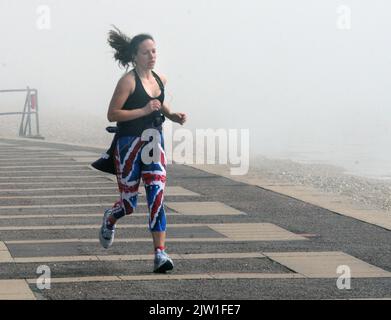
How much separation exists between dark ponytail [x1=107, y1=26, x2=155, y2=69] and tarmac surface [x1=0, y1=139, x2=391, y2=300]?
1783 millimetres

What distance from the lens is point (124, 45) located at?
37.6 ft

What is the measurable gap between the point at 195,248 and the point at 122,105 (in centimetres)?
192

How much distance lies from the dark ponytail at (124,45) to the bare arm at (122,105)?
10.0 inches

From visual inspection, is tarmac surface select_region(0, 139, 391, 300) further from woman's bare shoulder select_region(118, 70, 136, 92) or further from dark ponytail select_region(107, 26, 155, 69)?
dark ponytail select_region(107, 26, 155, 69)

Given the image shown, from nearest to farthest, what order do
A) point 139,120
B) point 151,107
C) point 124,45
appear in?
point 151,107
point 139,120
point 124,45

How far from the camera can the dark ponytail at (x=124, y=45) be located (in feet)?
37.1

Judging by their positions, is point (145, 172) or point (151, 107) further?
point (145, 172)

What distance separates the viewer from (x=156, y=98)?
1124 cm

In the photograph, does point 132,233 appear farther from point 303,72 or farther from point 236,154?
point 303,72

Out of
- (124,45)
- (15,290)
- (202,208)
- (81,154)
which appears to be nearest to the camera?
(15,290)

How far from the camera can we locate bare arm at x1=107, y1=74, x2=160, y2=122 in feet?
36.2

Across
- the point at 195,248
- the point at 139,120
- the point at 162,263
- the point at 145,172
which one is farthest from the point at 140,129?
the point at 195,248

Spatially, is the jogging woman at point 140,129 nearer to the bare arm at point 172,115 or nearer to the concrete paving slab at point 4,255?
the bare arm at point 172,115

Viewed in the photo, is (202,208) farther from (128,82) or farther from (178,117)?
(128,82)
